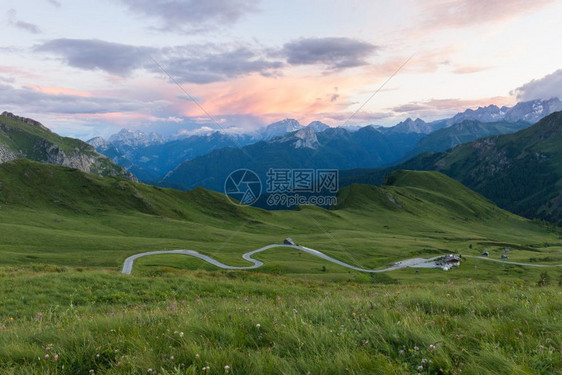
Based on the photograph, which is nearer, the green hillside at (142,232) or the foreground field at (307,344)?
the foreground field at (307,344)

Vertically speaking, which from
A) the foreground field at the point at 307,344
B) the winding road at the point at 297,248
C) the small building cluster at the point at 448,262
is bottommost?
the small building cluster at the point at 448,262

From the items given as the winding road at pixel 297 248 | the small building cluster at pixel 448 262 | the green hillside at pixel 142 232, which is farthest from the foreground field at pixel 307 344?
the small building cluster at pixel 448 262

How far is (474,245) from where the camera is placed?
171875mm

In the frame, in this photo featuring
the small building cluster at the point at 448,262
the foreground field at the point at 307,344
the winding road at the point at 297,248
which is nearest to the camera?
the foreground field at the point at 307,344

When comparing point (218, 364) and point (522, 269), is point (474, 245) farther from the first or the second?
point (218, 364)

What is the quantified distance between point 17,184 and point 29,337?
8120 inches

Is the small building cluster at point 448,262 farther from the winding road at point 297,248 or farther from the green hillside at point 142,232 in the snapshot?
the green hillside at point 142,232

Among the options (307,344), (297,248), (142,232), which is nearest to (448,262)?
(297,248)

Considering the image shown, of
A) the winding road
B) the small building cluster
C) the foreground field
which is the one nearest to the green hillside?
the winding road

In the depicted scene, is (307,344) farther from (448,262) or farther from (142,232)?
(142,232)

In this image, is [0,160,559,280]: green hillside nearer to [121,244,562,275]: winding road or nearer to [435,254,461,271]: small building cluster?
[121,244,562,275]: winding road

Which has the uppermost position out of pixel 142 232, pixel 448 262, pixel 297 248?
pixel 142 232

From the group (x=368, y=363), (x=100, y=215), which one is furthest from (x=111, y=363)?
(x=100, y=215)

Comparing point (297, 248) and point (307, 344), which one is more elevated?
point (307, 344)
